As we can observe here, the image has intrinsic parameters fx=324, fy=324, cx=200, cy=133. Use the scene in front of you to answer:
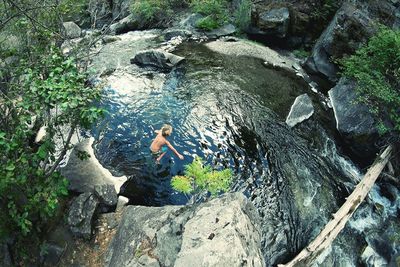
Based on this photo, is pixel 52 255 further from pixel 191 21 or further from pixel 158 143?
pixel 191 21

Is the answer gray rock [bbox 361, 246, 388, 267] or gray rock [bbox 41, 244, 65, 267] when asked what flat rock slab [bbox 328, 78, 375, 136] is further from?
gray rock [bbox 41, 244, 65, 267]

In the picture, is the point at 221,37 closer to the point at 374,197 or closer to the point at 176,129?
the point at 176,129

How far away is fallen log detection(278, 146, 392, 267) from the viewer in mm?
8523

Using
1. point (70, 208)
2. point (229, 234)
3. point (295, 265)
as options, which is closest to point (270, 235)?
point (295, 265)

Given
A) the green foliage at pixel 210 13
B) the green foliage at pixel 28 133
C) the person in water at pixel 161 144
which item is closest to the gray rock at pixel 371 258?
the person in water at pixel 161 144

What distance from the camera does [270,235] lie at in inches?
365

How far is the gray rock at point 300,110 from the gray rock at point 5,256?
11077 mm

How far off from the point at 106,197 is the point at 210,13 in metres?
20.1

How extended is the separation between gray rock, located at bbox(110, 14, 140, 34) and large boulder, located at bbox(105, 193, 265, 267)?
22.0 m

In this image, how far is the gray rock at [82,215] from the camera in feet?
25.7

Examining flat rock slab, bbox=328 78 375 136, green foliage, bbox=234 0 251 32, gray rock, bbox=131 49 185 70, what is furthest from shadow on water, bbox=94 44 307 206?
green foliage, bbox=234 0 251 32

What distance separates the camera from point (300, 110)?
48.5ft

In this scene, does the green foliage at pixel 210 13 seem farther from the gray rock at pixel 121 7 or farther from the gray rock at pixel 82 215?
the gray rock at pixel 82 215

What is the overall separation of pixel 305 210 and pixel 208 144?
4.32 metres
